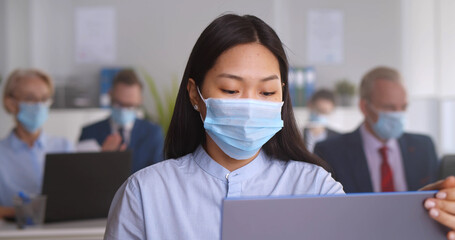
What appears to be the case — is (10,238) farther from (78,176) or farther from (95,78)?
(95,78)

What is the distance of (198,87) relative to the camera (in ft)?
4.90

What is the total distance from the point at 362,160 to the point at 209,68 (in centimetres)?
179

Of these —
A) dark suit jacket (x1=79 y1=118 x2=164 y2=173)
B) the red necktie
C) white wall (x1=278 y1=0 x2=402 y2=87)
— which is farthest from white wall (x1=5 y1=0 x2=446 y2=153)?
the red necktie

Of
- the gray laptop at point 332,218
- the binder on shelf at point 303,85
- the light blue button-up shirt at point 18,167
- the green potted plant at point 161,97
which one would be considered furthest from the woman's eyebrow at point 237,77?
the green potted plant at point 161,97

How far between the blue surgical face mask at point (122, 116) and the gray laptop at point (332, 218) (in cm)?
321

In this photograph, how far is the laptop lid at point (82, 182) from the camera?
2.54 meters

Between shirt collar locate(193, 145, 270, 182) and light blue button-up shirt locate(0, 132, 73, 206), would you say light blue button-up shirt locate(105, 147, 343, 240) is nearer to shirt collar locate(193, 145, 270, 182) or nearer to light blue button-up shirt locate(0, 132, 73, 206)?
shirt collar locate(193, 145, 270, 182)

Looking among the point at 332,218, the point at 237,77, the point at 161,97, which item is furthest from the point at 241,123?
the point at 161,97

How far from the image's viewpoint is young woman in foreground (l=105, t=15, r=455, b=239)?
136 centimetres

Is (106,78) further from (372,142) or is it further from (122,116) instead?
(372,142)

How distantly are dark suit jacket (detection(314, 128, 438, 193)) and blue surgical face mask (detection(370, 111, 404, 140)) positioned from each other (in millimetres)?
53

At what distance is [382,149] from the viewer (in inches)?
122

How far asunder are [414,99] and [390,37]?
2.72 feet

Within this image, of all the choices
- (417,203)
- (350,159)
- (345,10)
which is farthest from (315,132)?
(417,203)
